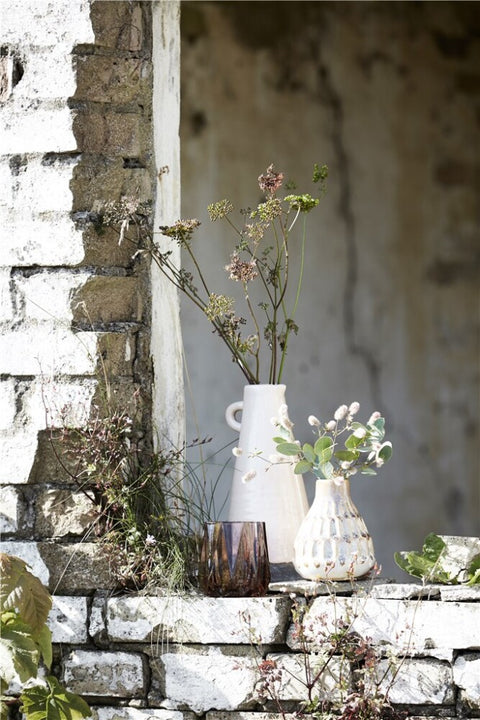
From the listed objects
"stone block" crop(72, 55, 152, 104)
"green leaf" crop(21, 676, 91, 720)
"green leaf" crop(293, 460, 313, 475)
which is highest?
"stone block" crop(72, 55, 152, 104)

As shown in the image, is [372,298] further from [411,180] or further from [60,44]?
[60,44]

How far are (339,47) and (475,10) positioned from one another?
59 centimetres

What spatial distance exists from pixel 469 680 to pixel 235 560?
1.47ft

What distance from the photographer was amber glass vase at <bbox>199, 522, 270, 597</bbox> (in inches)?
71.2

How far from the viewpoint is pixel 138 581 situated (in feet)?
6.23

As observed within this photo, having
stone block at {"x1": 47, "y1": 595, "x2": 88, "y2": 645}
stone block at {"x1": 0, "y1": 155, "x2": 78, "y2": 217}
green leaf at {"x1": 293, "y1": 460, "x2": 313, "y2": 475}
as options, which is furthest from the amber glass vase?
stone block at {"x1": 0, "y1": 155, "x2": 78, "y2": 217}

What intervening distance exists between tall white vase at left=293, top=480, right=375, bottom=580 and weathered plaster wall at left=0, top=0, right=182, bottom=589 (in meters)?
0.40

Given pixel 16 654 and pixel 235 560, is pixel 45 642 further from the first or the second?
pixel 235 560

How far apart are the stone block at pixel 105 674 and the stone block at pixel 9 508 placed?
0.28m

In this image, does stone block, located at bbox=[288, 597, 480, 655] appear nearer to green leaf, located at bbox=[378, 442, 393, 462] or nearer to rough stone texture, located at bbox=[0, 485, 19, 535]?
green leaf, located at bbox=[378, 442, 393, 462]

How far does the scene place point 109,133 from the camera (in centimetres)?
202

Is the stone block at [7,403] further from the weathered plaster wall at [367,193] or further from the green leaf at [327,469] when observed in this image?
the weathered plaster wall at [367,193]

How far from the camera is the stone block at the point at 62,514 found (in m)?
1.95

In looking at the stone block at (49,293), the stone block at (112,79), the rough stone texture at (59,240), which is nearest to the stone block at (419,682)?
the rough stone texture at (59,240)
